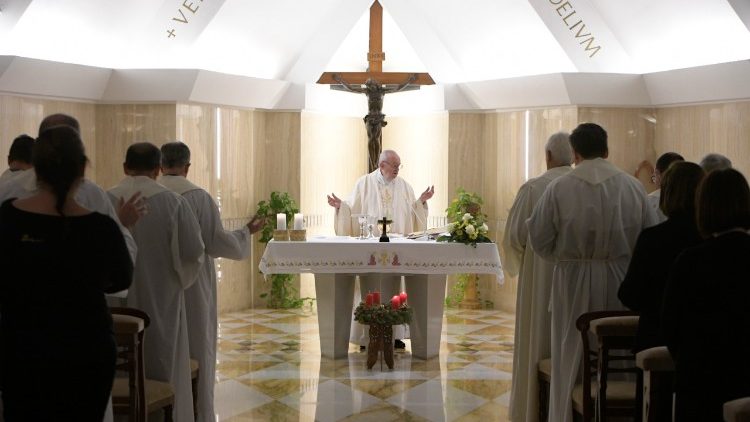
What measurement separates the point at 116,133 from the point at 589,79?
5.72m

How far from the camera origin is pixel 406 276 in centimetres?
843

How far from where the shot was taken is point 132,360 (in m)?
→ 4.29

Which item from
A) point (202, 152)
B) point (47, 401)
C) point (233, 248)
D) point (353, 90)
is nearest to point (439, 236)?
point (233, 248)

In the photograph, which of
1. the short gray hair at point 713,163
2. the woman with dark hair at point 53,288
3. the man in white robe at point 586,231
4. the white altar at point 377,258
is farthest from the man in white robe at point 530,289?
the woman with dark hair at point 53,288

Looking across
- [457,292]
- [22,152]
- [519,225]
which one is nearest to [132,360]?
[22,152]

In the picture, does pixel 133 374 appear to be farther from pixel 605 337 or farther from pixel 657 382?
pixel 657 382

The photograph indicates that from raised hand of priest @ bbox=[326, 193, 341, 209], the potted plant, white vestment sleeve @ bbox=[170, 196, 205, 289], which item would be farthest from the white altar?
white vestment sleeve @ bbox=[170, 196, 205, 289]

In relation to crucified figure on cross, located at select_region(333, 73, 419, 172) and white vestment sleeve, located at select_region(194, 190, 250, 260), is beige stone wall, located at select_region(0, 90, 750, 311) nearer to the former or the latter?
crucified figure on cross, located at select_region(333, 73, 419, 172)

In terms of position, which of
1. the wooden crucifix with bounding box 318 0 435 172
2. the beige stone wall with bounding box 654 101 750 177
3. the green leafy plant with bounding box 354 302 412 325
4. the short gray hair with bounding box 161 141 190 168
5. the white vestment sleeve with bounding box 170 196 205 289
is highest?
the wooden crucifix with bounding box 318 0 435 172

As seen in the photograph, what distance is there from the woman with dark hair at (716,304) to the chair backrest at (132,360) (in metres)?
2.52

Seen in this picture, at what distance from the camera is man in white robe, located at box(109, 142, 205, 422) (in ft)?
16.9

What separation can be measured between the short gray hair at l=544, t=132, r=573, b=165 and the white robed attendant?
96.9 inches

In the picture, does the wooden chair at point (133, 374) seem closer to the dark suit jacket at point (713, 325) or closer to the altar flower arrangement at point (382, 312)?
the dark suit jacket at point (713, 325)

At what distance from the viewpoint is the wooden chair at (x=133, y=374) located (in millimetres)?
4270
